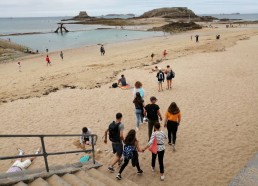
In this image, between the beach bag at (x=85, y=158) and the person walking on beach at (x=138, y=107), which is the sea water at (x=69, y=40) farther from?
the beach bag at (x=85, y=158)

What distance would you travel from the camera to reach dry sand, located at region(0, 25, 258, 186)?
303 inches

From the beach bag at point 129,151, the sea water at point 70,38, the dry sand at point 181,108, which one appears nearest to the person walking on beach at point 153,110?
the dry sand at point 181,108

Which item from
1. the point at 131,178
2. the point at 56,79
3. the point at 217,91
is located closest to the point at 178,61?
the point at 217,91

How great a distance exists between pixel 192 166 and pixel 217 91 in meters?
7.41

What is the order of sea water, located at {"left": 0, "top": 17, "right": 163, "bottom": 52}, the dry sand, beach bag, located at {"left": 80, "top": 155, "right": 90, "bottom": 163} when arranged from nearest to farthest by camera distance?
the dry sand < beach bag, located at {"left": 80, "top": 155, "right": 90, "bottom": 163} < sea water, located at {"left": 0, "top": 17, "right": 163, "bottom": 52}

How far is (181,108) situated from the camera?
39.2ft

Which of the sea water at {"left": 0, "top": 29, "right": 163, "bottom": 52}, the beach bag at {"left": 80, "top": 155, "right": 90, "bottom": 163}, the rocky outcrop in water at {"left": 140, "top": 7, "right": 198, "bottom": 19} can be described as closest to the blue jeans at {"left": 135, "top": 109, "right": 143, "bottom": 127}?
the beach bag at {"left": 80, "top": 155, "right": 90, "bottom": 163}

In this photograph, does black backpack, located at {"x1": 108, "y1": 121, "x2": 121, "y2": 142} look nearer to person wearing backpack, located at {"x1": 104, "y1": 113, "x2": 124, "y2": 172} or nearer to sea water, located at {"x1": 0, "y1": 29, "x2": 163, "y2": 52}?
person wearing backpack, located at {"x1": 104, "y1": 113, "x2": 124, "y2": 172}

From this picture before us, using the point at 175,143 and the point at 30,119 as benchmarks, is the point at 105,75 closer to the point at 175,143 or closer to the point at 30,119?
the point at 30,119

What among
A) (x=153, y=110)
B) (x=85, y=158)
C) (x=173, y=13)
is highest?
(x=173, y=13)

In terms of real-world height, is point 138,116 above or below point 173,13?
below

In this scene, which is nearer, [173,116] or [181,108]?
[173,116]

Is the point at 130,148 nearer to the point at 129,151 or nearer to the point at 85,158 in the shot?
the point at 129,151

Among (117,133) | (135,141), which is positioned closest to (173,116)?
(135,141)
